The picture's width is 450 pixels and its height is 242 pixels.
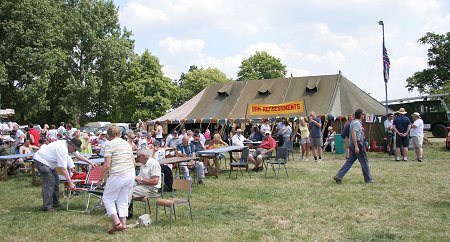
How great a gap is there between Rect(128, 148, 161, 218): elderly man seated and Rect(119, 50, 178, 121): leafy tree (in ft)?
111

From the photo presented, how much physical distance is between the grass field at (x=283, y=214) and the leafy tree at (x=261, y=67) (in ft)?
145

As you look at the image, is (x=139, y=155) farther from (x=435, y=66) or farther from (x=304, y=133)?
(x=435, y=66)

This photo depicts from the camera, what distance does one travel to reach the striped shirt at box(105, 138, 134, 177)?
5438 mm

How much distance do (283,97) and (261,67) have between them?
1296 inches

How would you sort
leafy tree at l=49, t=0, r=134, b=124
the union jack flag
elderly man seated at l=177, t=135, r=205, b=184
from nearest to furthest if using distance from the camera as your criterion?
1. elderly man seated at l=177, t=135, r=205, b=184
2. the union jack flag
3. leafy tree at l=49, t=0, r=134, b=124

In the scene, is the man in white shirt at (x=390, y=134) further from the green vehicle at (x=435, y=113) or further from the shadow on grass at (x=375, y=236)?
the shadow on grass at (x=375, y=236)

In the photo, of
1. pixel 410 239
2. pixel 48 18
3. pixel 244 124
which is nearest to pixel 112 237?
pixel 410 239

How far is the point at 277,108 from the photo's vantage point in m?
20.2

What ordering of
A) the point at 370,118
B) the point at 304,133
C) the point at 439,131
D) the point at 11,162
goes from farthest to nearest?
the point at 439,131, the point at 370,118, the point at 304,133, the point at 11,162

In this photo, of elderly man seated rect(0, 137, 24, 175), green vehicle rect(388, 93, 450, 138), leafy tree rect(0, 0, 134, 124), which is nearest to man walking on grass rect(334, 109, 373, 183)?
elderly man seated rect(0, 137, 24, 175)

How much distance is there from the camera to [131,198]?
20.3 feet

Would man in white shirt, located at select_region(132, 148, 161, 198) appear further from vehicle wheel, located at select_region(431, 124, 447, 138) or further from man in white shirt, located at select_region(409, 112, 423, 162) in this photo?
vehicle wheel, located at select_region(431, 124, 447, 138)

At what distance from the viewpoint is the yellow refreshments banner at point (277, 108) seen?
1992cm

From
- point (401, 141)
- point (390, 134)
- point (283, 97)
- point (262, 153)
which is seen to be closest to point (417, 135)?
point (401, 141)
